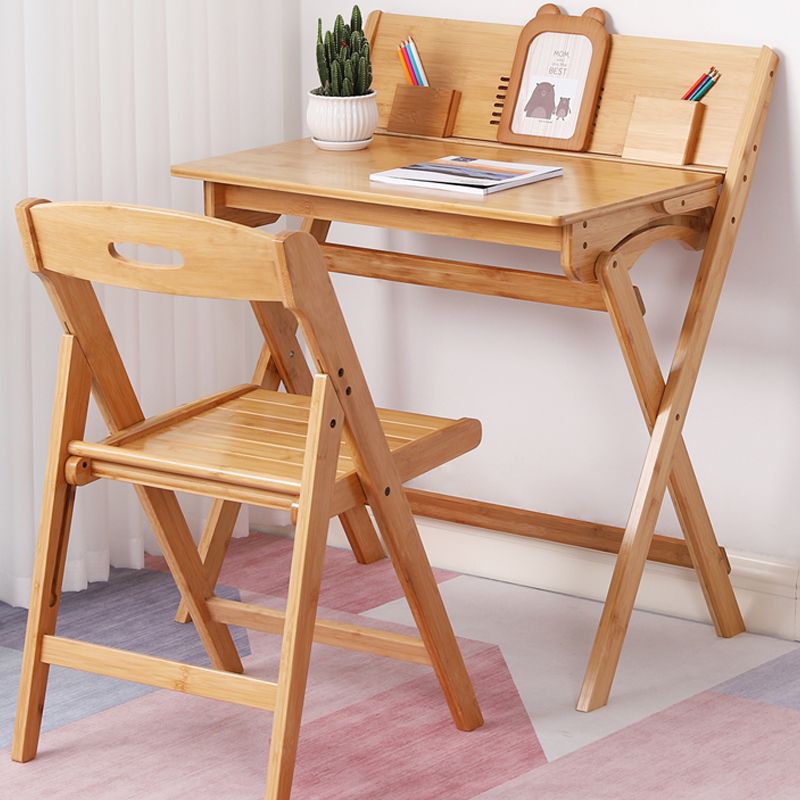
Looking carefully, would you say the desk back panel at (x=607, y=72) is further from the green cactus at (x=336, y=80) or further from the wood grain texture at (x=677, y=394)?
the green cactus at (x=336, y=80)

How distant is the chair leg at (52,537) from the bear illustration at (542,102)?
3.40 ft

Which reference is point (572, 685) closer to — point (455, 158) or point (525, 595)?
point (525, 595)

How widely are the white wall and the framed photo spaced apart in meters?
0.06

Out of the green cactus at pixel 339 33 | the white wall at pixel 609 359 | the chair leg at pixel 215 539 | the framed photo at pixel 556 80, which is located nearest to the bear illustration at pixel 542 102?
the framed photo at pixel 556 80

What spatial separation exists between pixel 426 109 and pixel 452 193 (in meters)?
0.55

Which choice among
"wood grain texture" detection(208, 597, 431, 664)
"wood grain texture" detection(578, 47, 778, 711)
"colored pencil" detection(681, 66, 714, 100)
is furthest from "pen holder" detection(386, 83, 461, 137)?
"wood grain texture" detection(208, 597, 431, 664)

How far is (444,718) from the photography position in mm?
2375

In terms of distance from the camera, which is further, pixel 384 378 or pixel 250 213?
pixel 384 378

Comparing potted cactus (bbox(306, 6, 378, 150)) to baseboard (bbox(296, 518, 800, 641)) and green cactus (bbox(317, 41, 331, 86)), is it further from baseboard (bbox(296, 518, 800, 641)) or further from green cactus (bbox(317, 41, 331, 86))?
baseboard (bbox(296, 518, 800, 641))

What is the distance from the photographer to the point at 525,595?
2.92 meters

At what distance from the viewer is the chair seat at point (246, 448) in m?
2.01

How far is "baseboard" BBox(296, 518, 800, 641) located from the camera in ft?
8.93

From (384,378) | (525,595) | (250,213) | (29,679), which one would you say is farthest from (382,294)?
(29,679)

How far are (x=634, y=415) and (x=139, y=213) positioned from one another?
1.24 meters
